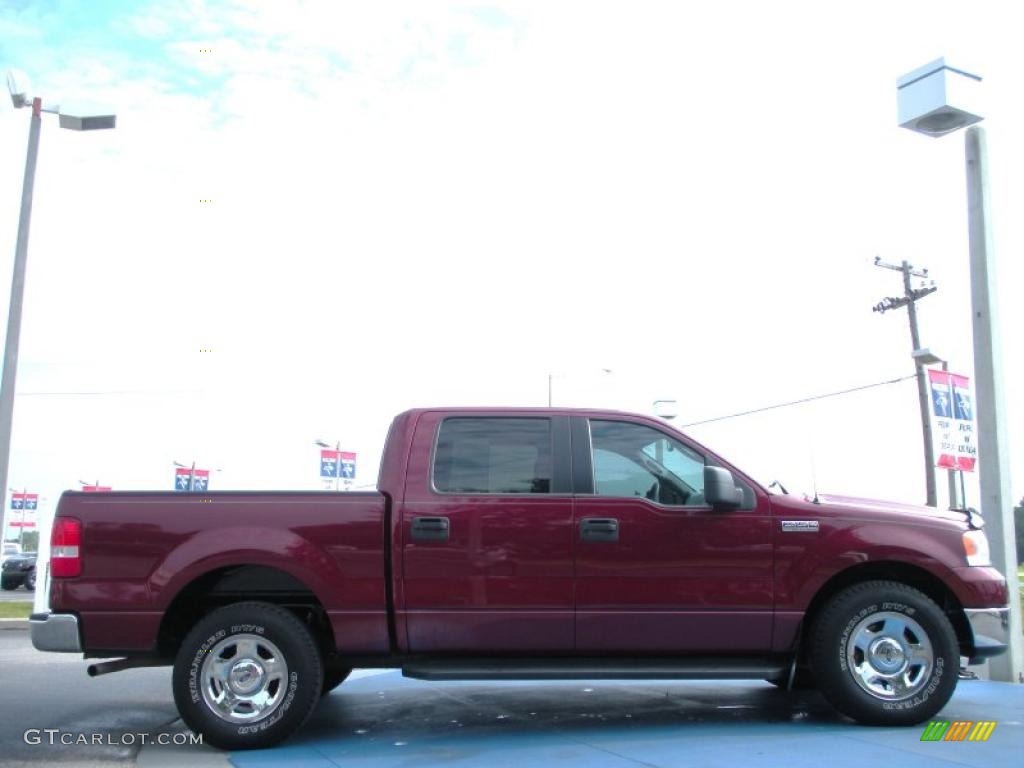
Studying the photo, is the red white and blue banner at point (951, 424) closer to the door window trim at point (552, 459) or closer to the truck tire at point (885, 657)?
the truck tire at point (885, 657)

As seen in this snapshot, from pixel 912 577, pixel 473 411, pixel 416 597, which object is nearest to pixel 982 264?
pixel 912 577

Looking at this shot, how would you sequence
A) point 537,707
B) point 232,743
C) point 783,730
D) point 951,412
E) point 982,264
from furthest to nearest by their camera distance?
point 951,412, point 982,264, point 537,707, point 783,730, point 232,743

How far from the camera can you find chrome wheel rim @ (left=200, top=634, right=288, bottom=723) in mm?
5641

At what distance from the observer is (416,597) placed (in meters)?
5.78

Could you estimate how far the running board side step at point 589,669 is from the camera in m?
5.77

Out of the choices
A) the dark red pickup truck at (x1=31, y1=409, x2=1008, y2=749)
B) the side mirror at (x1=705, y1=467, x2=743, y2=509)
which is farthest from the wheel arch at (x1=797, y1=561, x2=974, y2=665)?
the side mirror at (x1=705, y1=467, x2=743, y2=509)

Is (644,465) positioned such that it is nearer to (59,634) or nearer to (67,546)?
(67,546)

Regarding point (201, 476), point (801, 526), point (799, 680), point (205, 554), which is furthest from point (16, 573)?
point (801, 526)

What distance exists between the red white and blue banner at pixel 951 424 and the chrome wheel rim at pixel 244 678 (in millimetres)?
6529

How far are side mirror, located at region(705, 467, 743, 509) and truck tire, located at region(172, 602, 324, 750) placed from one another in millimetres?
2491

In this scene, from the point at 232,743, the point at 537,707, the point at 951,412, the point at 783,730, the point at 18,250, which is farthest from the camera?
the point at 18,250

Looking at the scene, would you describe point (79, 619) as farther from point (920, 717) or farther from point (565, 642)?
point (920, 717)

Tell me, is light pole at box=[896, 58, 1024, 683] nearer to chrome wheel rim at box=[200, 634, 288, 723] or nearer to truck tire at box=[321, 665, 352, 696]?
truck tire at box=[321, 665, 352, 696]

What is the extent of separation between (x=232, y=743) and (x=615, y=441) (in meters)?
2.87
